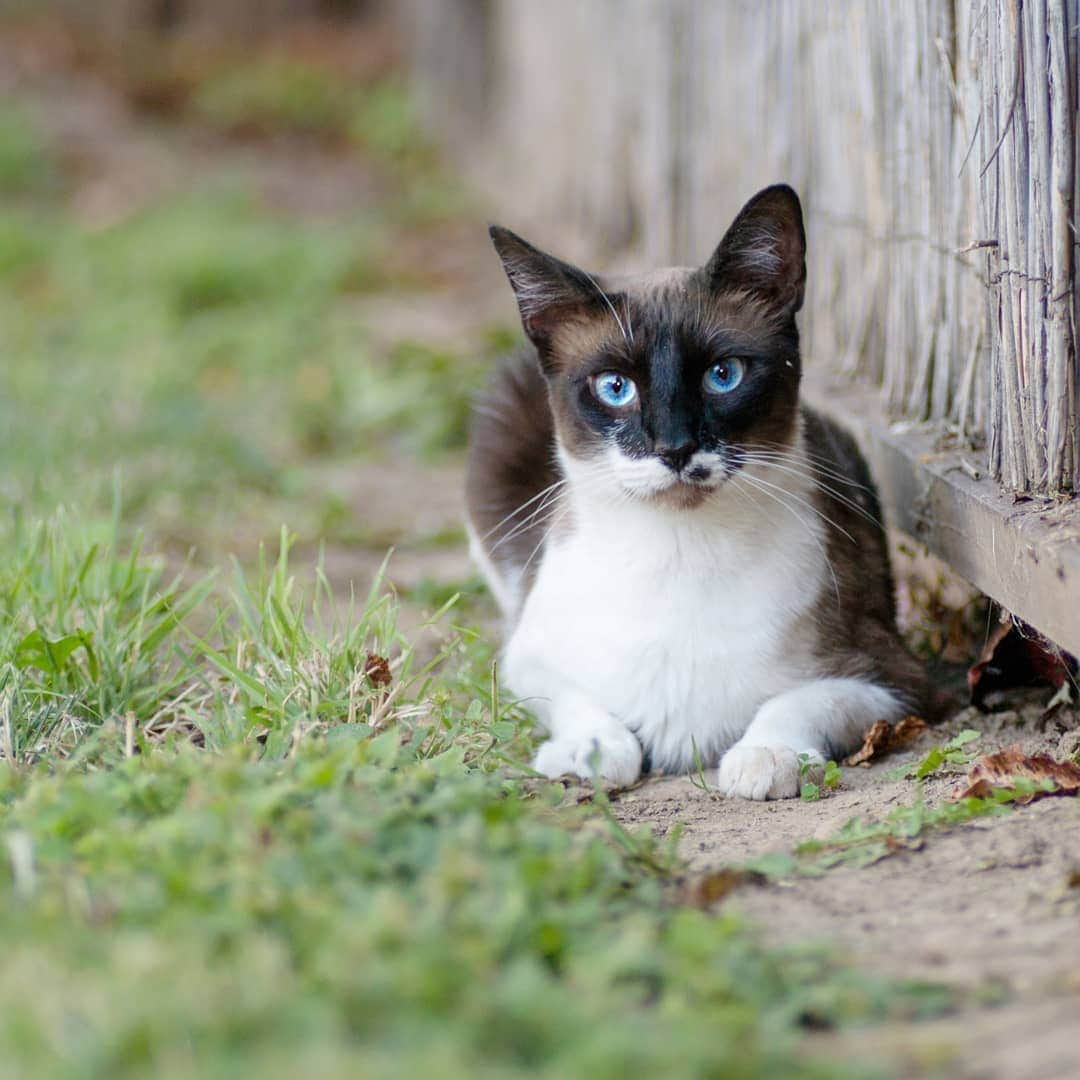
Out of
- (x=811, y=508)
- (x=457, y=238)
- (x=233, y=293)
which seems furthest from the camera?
(x=457, y=238)

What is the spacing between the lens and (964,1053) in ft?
5.29

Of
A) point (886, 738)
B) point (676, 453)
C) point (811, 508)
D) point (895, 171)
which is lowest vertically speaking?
point (886, 738)

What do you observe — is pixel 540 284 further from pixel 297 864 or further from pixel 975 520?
pixel 297 864

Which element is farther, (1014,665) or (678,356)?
(1014,665)

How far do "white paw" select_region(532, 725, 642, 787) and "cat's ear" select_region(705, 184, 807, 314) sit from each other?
0.95m

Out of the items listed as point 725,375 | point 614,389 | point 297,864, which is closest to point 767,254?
point 725,375

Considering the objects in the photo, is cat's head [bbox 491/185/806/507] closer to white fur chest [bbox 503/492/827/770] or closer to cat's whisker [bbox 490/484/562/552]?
white fur chest [bbox 503/492/827/770]

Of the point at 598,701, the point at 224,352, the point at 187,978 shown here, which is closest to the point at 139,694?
the point at 598,701

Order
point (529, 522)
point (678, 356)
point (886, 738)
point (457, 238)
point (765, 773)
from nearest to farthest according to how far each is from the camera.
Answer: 1. point (765, 773)
2. point (678, 356)
3. point (886, 738)
4. point (529, 522)
5. point (457, 238)

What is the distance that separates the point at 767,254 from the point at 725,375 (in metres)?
0.27

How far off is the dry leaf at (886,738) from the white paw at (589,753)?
17.2 inches

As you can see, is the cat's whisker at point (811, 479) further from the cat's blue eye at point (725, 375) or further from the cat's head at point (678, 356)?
the cat's blue eye at point (725, 375)

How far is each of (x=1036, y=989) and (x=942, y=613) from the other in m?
1.87

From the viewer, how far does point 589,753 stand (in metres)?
2.78
